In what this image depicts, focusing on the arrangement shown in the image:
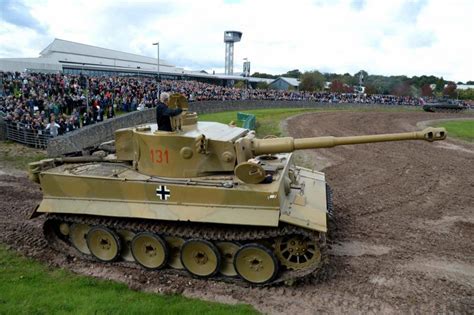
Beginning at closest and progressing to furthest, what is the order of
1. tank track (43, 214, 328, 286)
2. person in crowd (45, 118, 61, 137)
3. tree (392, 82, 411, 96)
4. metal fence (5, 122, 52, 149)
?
tank track (43, 214, 328, 286)
person in crowd (45, 118, 61, 137)
metal fence (5, 122, 52, 149)
tree (392, 82, 411, 96)

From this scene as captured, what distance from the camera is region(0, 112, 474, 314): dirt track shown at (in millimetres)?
7945

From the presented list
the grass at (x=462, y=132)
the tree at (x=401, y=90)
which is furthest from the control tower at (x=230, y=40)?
the grass at (x=462, y=132)

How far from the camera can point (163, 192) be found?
28.6ft

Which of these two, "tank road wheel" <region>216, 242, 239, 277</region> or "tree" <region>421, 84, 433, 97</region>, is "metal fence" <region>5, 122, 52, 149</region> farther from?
"tree" <region>421, 84, 433, 97</region>

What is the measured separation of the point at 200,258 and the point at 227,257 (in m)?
0.55

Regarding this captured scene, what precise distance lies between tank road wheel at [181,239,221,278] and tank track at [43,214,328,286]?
0.44ft

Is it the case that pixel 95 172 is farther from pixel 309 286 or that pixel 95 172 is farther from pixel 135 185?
pixel 309 286

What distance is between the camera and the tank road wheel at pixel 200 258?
28.0ft

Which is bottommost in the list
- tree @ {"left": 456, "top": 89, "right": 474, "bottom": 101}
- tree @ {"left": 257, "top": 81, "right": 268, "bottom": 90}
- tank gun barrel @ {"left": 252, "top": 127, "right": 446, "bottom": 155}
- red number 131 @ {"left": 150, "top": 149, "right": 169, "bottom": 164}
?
red number 131 @ {"left": 150, "top": 149, "right": 169, "bottom": 164}

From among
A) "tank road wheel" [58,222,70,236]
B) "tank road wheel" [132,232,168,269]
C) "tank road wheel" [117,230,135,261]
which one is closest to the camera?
"tank road wheel" [132,232,168,269]

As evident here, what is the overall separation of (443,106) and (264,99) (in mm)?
18698

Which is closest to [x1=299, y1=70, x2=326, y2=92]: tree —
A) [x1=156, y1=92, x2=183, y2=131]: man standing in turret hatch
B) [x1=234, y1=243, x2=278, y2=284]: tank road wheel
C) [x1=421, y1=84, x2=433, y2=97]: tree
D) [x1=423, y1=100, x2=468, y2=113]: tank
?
[x1=421, y1=84, x2=433, y2=97]: tree

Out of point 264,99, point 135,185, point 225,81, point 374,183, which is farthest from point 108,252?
point 225,81

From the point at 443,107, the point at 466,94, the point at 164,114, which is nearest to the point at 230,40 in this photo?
the point at 466,94
